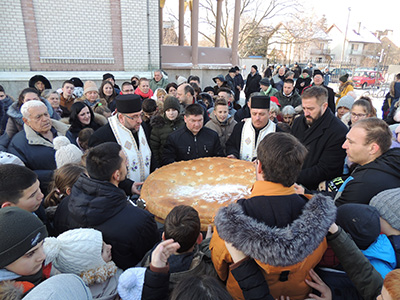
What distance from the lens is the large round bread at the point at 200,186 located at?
2.42 metres

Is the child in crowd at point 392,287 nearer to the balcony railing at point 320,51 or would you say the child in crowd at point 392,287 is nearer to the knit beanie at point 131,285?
the knit beanie at point 131,285

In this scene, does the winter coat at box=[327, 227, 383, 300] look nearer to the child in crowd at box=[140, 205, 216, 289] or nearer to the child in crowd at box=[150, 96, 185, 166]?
the child in crowd at box=[140, 205, 216, 289]

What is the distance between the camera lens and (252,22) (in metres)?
26.3

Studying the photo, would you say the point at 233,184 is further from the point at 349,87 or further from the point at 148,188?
the point at 349,87

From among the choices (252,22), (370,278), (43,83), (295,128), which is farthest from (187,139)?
(252,22)

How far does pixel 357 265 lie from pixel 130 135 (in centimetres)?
301

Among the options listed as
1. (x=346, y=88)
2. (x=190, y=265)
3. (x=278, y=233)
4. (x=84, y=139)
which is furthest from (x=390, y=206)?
(x=346, y=88)

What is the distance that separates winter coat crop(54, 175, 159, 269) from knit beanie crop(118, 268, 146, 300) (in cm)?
37

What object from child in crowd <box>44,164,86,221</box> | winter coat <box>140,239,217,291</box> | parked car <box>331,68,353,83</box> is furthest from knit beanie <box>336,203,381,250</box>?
parked car <box>331,68,353,83</box>

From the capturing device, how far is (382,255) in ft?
5.30

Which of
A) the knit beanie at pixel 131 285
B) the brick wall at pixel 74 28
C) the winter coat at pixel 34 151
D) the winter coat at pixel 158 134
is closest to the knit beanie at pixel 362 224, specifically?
the knit beanie at pixel 131 285

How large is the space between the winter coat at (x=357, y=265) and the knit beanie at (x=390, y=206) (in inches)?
14.5

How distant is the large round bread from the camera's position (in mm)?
2422

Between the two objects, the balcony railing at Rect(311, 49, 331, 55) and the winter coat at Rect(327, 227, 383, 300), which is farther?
the balcony railing at Rect(311, 49, 331, 55)
